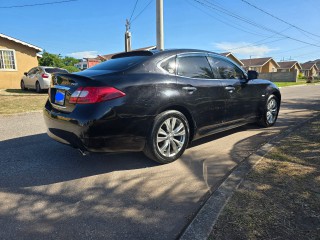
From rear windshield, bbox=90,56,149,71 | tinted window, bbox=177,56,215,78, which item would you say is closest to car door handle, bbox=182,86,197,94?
tinted window, bbox=177,56,215,78

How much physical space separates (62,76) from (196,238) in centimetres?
267

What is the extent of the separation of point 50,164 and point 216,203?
2.42m

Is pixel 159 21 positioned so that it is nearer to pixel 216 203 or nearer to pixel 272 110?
pixel 272 110

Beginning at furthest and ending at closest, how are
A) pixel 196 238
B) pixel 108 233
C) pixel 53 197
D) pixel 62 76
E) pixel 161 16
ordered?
pixel 161 16 < pixel 62 76 < pixel 53 197 < pixel 108 233 < pixel 196 238

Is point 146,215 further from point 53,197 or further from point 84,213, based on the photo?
point 53,197

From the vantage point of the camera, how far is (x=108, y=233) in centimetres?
221

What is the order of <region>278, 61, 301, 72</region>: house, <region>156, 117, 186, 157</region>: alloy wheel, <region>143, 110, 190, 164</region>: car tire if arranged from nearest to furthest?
1. <region>143, 110, 190, 164</region>: car tire
2. <region>156, 117, 186, 157</region>: alloy wheel
3. <region>278, 61, 301, 72</region>: house

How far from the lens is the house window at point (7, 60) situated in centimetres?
1721

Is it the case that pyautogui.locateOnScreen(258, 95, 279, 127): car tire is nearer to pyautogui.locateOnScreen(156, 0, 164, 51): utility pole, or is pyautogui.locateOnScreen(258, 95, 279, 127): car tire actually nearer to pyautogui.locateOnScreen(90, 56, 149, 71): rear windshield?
pyautogui.locateOnScreen(90, 56, 149, 71): rear windshield

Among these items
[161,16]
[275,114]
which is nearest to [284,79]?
[161,16]

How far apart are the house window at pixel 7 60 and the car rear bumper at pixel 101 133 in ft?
55.2

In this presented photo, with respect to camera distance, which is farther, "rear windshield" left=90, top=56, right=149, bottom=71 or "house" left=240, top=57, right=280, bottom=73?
"house" left=240, top=57, right=280, bottom=73

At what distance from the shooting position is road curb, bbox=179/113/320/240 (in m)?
2.13

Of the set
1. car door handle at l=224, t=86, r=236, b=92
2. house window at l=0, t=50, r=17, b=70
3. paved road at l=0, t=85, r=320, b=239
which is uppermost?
house window at l=0, t=50, r=17, b=70
